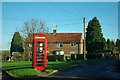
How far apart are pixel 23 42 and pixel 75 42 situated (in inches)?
688

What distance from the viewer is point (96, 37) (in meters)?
61.9

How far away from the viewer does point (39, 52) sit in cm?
1695

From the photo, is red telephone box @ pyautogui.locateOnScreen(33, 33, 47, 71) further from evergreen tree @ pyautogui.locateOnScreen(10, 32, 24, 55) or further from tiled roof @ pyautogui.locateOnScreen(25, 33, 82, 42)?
tiled roof @ pyautogui.locateOnScreen(25, 33, 82, 42)

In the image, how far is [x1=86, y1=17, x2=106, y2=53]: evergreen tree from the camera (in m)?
60.8

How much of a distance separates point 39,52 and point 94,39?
4665cm

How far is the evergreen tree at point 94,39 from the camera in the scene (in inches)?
2395

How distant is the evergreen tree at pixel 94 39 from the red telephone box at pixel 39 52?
45.7 m

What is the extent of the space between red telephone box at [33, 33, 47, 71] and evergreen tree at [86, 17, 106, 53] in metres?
45.7

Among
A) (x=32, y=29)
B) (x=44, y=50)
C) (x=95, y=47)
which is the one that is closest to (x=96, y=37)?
(x=95, y=47)

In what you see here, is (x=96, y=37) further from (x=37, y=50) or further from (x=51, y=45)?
(x=37, y=50)

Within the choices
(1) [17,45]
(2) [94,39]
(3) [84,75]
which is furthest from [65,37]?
(3) [84,75]

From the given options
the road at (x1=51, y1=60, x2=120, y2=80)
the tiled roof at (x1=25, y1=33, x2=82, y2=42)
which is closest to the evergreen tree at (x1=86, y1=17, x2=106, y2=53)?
the tiled roof at (x1=25, y1=33, x2=82, y2=42)

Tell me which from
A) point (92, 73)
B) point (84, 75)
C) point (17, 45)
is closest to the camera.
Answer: point (84, 75)

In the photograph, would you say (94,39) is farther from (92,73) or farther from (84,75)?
(84,75)
